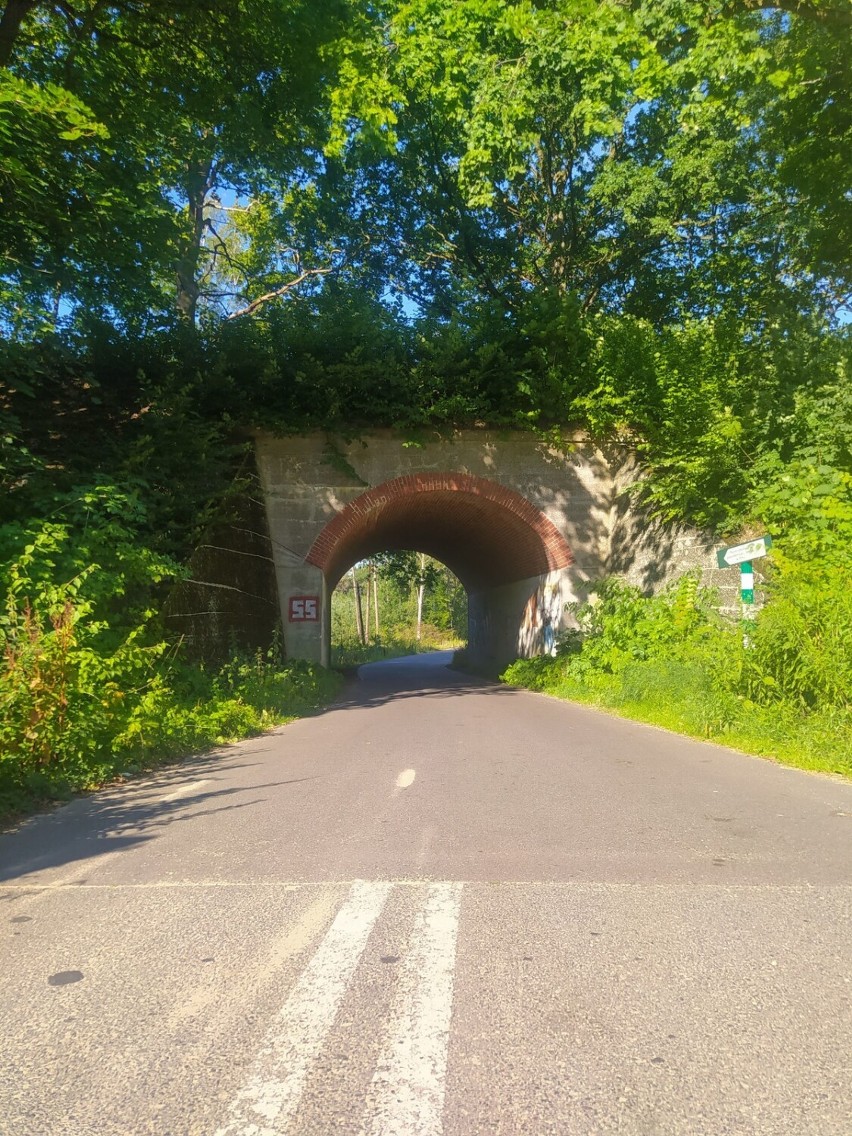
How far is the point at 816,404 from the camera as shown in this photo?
1208cm

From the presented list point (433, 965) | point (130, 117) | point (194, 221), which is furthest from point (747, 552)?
point (194, 221)

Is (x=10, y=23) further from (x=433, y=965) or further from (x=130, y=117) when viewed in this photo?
(x=433, y=965)

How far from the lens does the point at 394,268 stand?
22547 millimetres

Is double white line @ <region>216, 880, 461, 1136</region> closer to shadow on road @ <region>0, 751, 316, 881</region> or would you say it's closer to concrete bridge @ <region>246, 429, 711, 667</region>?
shadow on road @ <region>0, 751, 316, 881</region>

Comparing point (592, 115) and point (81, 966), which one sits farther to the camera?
point (592, 115)

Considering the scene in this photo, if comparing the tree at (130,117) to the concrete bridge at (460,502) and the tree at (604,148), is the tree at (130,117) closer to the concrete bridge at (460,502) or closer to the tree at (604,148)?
the tree at (604,148)

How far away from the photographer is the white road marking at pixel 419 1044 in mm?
2170

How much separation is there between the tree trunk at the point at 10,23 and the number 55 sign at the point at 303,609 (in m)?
10.7

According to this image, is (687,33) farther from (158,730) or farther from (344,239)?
(344,239)

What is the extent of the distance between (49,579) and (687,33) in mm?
10754

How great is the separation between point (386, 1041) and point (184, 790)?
4684 millimetres

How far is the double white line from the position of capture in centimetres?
218

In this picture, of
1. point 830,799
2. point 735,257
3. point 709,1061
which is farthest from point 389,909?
point 735,257

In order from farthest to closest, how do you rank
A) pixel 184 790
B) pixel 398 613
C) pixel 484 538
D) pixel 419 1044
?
pixel 398 613 < pixel 484 538 < pixel 184 790 < pixel 419 1044
